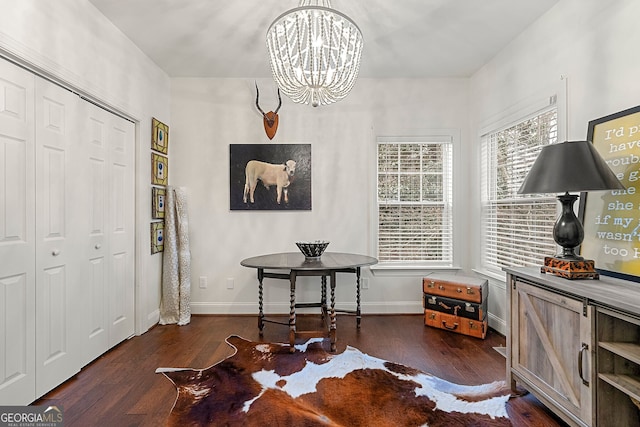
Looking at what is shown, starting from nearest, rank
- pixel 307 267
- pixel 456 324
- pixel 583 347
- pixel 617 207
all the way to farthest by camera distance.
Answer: pixel 583 347 → pixel 617 207 → pixel 307 267 → pixel 456 324

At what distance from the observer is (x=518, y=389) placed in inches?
87.5

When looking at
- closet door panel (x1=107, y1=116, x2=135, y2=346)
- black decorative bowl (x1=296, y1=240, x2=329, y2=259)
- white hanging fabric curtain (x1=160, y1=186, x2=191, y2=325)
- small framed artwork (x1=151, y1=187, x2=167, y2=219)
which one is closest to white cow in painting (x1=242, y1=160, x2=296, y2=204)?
white hanging fabric curtain (x1=160, y1=186, x2=191, y2=325)

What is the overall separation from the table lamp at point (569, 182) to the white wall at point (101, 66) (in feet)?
10.0

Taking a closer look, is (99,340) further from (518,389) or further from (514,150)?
(514,150)

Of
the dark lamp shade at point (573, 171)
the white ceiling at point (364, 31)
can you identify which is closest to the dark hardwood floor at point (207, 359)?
the dark lamp shade at point (573, 171)

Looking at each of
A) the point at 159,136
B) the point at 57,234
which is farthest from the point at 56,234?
the point at 159,136

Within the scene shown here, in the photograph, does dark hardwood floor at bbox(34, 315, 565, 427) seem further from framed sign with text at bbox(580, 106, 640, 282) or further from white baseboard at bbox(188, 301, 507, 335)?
framed sign with text at bbox(580, 106, 640, 282)

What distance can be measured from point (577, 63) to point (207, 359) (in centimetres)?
350

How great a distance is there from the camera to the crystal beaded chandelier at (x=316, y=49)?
2000 millimetres

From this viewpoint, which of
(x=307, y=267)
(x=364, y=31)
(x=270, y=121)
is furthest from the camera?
(x=270, y=121)

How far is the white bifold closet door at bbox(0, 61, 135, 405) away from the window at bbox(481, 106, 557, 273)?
142 inches

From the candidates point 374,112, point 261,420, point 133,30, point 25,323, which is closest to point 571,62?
point 374,112

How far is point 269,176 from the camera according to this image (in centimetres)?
392

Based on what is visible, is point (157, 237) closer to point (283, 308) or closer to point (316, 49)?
point (283, 308)
